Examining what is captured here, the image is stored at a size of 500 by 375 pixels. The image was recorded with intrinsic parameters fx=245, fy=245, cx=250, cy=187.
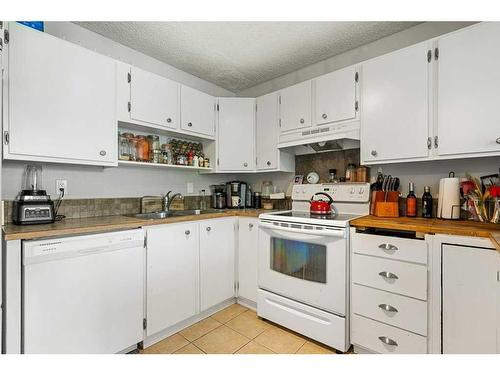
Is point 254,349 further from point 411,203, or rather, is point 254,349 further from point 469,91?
point 469,91

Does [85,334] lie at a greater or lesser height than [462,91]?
lesser

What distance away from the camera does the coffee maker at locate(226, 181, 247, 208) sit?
2.83 m

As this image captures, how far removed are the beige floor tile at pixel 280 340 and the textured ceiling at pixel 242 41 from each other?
2.45 m

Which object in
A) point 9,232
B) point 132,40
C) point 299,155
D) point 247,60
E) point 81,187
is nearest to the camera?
point 9,232

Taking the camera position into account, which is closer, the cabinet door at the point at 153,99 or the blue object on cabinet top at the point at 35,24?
the blue object on cabinet top at the point at 35,24

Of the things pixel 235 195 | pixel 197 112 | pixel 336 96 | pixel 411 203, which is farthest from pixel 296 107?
pixel 411 203

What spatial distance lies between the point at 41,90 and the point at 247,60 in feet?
5.73

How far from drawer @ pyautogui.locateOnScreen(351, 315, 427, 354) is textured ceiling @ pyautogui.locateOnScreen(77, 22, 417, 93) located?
2242mm

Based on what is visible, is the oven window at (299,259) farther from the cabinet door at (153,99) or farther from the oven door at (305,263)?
the cabinet door at (153,99)

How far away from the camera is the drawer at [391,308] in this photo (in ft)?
4.70

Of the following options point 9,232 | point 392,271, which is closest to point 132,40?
point 9,232

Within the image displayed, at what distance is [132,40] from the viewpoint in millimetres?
2186

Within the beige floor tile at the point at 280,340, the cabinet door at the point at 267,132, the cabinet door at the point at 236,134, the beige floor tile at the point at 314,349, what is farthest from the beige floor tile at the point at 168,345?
the cabinet door at the point at 267,132

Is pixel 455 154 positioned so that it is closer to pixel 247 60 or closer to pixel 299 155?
pixel 299 155
